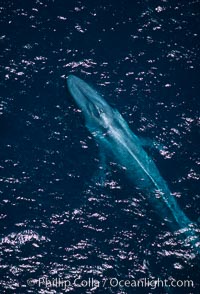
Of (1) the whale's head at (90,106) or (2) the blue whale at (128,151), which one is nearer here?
(2) the blue whale at (128,151)

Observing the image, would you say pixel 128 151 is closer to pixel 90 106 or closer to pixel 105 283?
pixel 90 106

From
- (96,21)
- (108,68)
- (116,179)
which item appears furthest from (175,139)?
(96,21)

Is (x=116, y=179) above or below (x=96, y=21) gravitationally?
below

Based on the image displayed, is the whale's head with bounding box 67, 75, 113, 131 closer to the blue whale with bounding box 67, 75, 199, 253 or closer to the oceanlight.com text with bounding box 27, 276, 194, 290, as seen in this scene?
the blue whale with bounding box 67, 75, 199, 253

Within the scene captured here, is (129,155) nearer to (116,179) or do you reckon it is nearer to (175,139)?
(116,179)

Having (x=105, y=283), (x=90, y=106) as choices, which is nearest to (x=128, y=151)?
(x=90, y=106)

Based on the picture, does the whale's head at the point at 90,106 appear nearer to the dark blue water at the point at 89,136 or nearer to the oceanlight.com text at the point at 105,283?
the dark blue water at the point at 89,136

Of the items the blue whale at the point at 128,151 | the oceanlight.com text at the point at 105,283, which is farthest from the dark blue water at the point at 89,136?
the blue whale at the point at 128,151
